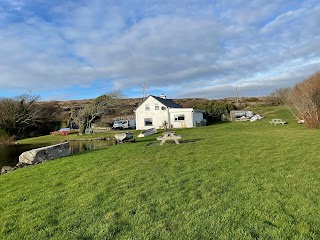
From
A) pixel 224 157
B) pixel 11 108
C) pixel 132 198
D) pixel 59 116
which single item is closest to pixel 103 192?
pixel 132 198

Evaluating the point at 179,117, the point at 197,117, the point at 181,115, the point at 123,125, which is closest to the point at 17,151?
the point at 179,117

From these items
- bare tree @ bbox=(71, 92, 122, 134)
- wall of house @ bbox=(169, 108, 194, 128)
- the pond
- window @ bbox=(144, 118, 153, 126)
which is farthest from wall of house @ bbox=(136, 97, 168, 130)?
the pond

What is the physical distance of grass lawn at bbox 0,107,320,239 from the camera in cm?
396

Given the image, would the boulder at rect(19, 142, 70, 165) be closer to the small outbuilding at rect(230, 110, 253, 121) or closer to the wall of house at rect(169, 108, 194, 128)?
Answer: the wall of house at rect(169, 108, 194, 128)

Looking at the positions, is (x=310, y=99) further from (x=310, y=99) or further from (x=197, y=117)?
(x=197, y=117)

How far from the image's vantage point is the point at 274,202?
4.84 metres

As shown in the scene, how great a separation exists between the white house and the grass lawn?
1066 inches

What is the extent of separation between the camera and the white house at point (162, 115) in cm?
3578

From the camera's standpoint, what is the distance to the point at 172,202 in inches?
202

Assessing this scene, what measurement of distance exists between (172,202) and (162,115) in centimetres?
3158

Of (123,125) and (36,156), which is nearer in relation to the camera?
(36,156)

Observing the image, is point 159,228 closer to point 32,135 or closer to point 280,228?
point 280,228

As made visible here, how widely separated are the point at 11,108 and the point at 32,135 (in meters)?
5.06

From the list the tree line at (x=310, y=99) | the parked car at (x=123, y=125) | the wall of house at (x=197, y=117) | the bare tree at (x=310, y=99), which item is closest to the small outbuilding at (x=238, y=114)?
the wall of house at (x=197, y=117)
